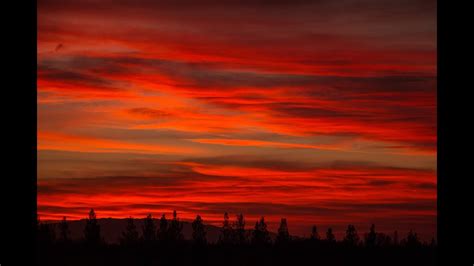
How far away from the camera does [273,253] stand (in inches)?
2296

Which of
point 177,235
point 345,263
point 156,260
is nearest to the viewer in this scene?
point 345,263

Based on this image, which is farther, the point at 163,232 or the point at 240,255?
the point at 163,232

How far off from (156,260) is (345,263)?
606 inches
